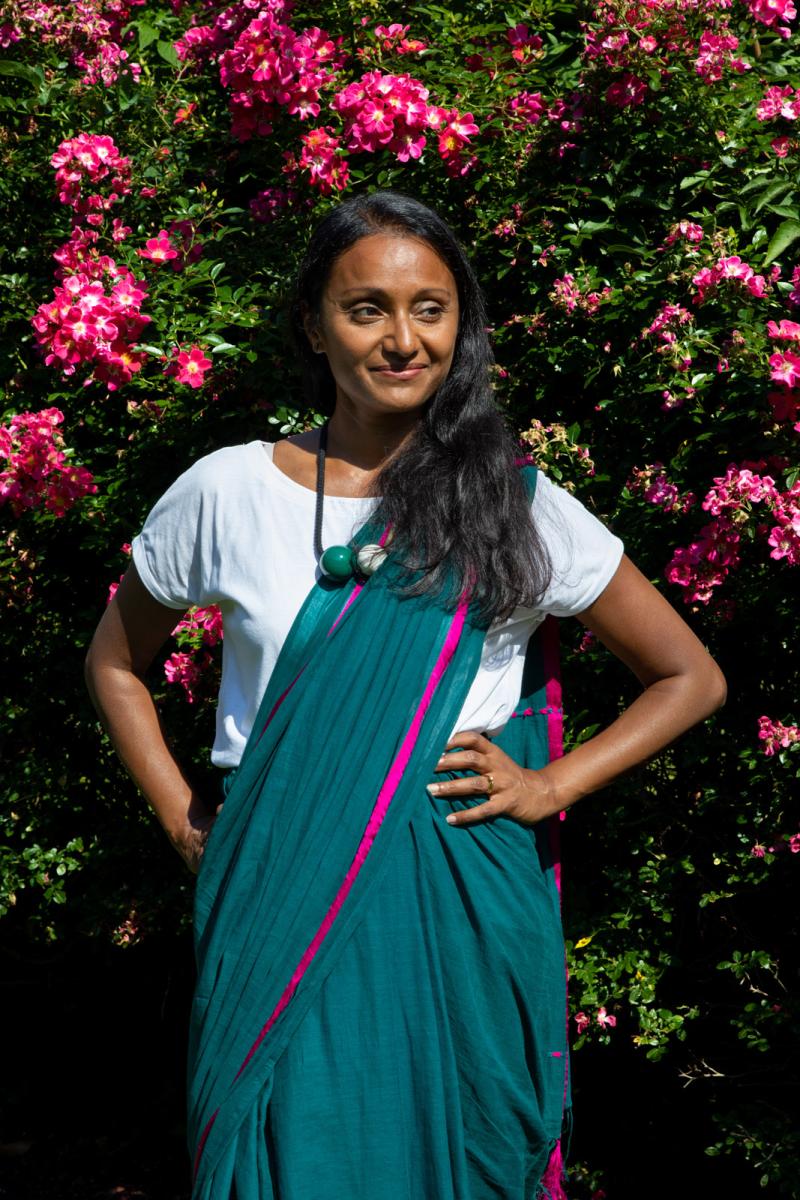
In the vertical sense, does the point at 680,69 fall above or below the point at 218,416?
above

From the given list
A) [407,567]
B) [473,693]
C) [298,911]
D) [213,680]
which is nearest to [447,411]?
[407,567]

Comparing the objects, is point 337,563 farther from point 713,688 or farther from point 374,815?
point 713,688

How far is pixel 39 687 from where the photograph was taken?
145 inches

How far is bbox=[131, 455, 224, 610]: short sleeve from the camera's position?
2.22m

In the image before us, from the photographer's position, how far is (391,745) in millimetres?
2049

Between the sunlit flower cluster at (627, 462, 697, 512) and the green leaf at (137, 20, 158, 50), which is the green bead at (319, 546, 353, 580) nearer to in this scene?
the sunlit flower cluster at (627, 462, 697, 512)

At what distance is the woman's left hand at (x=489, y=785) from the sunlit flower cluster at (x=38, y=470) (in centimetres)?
154

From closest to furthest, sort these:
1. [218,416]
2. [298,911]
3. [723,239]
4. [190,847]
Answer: [298,911] → [190,847] → [723,239] → [218,416]

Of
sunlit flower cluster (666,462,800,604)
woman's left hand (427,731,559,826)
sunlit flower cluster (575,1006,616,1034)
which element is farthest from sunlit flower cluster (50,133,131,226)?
sunlit flower cluster (575,1006,616,1034)

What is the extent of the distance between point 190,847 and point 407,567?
0.63 m

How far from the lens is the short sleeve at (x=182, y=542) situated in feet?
7.27

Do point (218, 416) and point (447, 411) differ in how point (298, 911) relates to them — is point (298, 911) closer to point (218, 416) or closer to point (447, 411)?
point (447, 411)

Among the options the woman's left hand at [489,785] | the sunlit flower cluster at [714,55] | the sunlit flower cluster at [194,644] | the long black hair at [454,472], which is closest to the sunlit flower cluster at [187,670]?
the sunlit flower cluster at [194,644]

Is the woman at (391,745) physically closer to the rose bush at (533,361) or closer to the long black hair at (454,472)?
the long black hair at (454,472)
